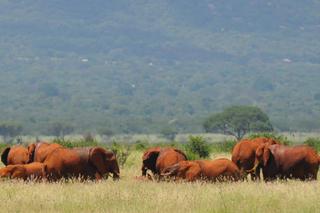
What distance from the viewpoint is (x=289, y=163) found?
81.6 feet

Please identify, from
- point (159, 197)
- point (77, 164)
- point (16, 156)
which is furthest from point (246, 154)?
point (159, 197)

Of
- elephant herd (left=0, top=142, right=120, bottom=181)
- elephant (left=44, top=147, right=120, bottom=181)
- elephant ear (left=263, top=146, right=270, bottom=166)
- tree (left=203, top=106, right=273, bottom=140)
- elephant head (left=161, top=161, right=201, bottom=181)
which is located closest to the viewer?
elephant head (left=161, top=161, right=201, bottom=181)

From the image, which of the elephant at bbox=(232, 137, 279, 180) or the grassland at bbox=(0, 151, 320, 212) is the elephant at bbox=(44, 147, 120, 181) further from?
the elephant at bbox=(232, 137, 279, 180)

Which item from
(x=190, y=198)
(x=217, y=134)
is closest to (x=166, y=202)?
(x=190, y=198)

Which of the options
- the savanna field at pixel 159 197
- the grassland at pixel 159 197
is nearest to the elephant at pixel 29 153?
the savanna field at pixel 159 197

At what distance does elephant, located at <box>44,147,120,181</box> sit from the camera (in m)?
24.1

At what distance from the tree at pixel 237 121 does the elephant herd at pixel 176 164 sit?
12611cm

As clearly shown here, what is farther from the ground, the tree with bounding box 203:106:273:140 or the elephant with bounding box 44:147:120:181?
the elephant with bounding box 44:147:120:181

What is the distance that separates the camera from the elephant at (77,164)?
24.1 m

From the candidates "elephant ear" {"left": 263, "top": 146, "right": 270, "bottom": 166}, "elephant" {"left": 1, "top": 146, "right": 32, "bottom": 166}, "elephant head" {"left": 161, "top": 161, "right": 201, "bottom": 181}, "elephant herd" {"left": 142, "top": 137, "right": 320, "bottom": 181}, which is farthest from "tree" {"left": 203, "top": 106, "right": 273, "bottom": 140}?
"elephant head" {"left": 161, "top": 161, "right": 201, "bottom": 181}

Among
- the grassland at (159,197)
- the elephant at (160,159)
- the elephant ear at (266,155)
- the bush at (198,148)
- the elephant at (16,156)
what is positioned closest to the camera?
the grassland at (159,197)

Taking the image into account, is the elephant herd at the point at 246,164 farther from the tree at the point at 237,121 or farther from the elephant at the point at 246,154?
the tree at the point at 237,121

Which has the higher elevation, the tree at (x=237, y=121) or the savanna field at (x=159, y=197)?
the savanna field at (x=159, y=197)

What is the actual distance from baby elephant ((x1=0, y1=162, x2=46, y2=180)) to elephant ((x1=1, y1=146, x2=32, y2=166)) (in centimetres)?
246
